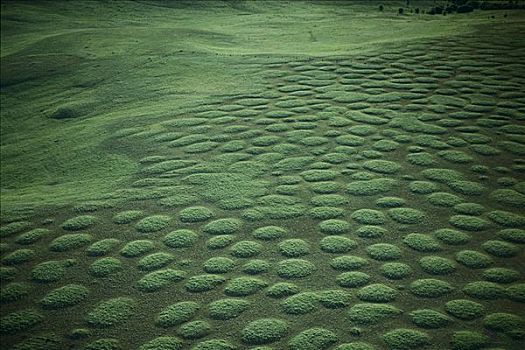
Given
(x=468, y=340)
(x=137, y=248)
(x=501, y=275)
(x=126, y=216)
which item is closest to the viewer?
(x=468, y=340)

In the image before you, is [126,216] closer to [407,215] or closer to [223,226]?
[223,226]

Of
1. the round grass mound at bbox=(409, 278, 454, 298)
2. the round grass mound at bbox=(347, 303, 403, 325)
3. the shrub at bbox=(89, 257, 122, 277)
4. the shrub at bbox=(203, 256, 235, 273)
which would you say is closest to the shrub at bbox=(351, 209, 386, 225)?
the round grass mound at bbox=(409, 278, 454, 298)

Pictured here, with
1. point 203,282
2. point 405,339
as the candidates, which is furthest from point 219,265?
point 405,339

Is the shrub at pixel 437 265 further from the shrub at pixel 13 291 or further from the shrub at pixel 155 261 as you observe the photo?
the shrub at pixel 13 291

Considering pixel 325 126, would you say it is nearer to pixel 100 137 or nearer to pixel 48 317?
pixel 100 137

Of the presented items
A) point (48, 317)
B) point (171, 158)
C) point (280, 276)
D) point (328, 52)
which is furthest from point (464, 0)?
point (48, 317)

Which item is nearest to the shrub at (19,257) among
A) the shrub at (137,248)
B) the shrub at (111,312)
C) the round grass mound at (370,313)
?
the shrub at (137,248)
